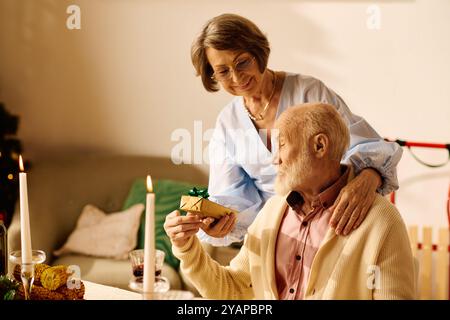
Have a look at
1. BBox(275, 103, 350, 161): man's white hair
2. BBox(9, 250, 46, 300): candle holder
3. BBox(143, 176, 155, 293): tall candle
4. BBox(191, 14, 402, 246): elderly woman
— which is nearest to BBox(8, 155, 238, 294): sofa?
BBox(191, 14, 402, 246): elderly woman

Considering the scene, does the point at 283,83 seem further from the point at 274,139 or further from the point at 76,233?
the point at 76,233

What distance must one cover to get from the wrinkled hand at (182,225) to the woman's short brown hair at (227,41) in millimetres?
387

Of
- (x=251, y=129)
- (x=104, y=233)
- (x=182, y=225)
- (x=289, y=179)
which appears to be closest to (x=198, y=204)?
(x=182, y=225)

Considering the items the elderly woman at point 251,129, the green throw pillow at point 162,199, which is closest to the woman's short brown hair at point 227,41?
the elderly woman at point 251,129

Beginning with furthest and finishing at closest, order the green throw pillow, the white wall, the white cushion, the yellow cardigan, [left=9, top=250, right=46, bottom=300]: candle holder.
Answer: the white cushion, the green throw pillow, the white wall, the yellow cardigan, [left=9, top=250, right=46, bottom=300]: candle holder

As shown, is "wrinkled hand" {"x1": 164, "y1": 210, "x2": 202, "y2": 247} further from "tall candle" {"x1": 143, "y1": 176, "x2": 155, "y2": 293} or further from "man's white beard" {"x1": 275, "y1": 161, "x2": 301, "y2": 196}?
"tall candle" {"x1": 143, "y1": 176, "x2": 155, "y2": 293}

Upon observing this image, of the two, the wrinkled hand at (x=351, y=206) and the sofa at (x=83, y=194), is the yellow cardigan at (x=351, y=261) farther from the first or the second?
the sofa at (x=83, y=194)

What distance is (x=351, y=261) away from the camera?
1.37 m

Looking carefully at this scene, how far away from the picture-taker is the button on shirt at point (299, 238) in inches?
56.3

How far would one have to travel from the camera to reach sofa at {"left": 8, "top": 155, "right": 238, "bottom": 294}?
184 cm

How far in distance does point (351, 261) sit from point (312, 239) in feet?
0.37

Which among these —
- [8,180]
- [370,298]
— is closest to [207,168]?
[370,298]

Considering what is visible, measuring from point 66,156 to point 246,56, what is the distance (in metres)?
0.68

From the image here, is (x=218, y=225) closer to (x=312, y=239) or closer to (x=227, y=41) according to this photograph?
(x=312, y=239)
